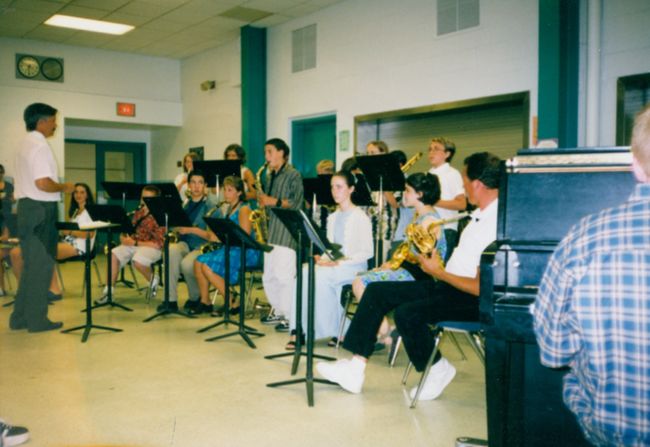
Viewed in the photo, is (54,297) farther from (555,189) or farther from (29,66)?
(555,189)

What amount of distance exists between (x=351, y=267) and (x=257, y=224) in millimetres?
1473

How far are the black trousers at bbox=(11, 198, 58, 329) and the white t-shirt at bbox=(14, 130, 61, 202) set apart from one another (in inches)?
2.3

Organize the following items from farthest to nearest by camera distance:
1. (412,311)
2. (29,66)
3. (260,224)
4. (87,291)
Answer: (29,66)
(260,224)
(87,291)
(412,311)

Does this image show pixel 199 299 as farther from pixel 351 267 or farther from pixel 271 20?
pixel 271 20

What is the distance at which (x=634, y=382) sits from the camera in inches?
49.6

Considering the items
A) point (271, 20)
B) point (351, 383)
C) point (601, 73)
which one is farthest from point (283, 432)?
point (271, 20)

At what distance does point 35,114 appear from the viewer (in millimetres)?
4328

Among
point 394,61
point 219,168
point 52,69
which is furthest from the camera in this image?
point 52,69

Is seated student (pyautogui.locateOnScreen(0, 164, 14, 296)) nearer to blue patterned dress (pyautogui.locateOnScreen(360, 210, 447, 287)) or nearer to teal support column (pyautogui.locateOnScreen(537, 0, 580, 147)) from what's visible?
blue patterned dress (pyautogui.locateOnScreen(360, 210, 447, 287))

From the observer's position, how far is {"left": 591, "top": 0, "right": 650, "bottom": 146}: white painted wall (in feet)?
15.2

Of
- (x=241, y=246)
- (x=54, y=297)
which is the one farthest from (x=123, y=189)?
(x=241, y=246)

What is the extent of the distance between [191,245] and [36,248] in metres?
1.53

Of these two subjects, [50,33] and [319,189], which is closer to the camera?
[319,189]

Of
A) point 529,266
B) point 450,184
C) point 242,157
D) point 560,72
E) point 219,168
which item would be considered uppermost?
point 560,72
